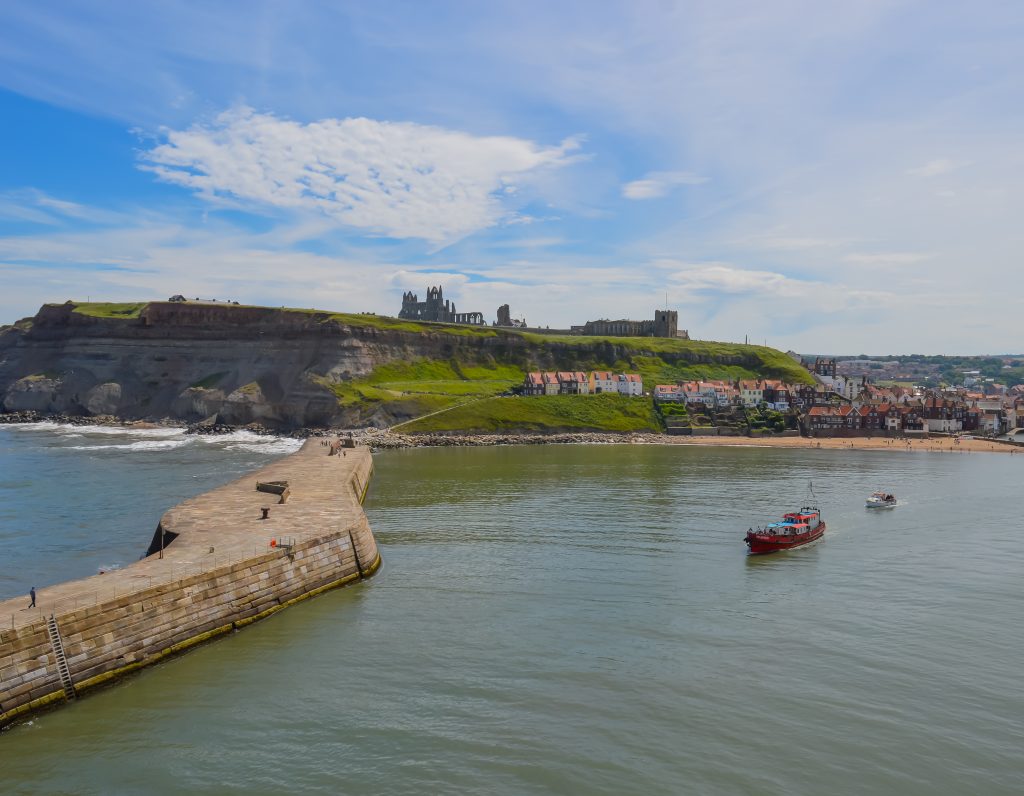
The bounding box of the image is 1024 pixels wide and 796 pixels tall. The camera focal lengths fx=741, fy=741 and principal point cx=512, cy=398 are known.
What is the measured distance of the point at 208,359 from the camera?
153500 mm

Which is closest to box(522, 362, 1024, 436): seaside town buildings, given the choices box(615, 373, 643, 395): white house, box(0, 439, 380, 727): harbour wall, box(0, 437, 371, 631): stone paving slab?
box(615, 373, 643, 395): white house

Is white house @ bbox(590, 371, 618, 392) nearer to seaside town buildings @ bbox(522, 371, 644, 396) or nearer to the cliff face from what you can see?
seaside town buildings @ bbox(522, 371, 644, 396)

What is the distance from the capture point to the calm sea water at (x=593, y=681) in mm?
20141

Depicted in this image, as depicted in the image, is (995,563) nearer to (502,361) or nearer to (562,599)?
(562,599)

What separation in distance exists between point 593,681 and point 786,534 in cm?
2591

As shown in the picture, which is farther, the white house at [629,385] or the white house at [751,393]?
the white house at [629,385]

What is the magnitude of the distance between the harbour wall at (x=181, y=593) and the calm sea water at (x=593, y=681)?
94cm

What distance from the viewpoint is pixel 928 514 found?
194 feet

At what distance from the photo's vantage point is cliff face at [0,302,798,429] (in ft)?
456

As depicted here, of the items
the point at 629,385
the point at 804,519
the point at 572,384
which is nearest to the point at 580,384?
the point at 572,384

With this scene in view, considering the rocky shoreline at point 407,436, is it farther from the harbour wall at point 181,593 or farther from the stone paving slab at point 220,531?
Result: the harbour wall at point 181,593

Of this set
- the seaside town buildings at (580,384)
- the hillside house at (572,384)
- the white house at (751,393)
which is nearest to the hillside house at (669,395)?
the seaside town buildings at (580,384)

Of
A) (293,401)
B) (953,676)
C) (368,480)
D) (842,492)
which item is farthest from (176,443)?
(953,676)

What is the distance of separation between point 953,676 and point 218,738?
24.7 metres
